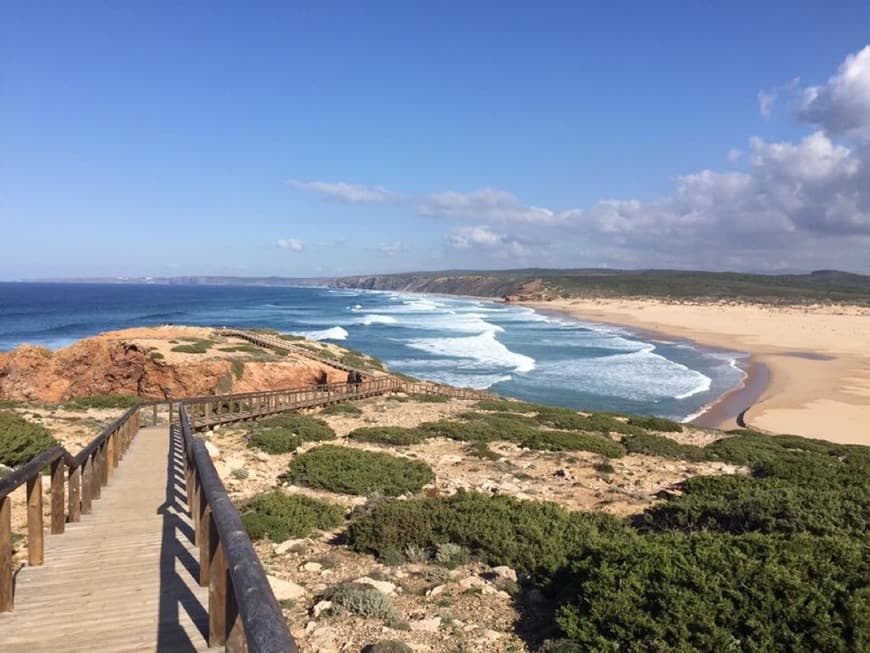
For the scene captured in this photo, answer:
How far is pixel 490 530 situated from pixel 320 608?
266 centimetres

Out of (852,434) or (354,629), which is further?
(852,434)

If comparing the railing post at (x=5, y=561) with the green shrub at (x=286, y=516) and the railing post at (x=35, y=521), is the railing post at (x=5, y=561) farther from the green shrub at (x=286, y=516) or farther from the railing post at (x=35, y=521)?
the green shrub at (x=286, y=516)

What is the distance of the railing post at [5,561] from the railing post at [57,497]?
5.73ft

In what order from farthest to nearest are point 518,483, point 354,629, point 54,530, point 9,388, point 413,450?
1. point 9,388
2. point 413,450
3. point 518,483
4. point 54,530
5. point 354,629

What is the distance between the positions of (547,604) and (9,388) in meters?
27.9

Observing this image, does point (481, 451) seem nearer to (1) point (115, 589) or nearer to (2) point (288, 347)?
(1) point (115, 589)

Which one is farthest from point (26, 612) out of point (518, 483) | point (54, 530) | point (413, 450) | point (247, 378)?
point (247, 378)

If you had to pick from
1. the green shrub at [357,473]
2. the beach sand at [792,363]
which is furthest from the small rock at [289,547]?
the beach sand at [792,363]

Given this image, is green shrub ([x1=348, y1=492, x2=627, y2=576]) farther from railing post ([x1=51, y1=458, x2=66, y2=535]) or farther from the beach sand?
the beach sand

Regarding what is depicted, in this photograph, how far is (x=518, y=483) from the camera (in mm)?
12484

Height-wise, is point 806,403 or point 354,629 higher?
point 354,629

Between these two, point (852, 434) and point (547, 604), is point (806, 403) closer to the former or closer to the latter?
point (852, 434)

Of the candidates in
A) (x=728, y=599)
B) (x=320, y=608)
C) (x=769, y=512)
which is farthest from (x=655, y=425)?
(x=320, y=608)

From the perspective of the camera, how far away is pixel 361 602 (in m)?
5.75
